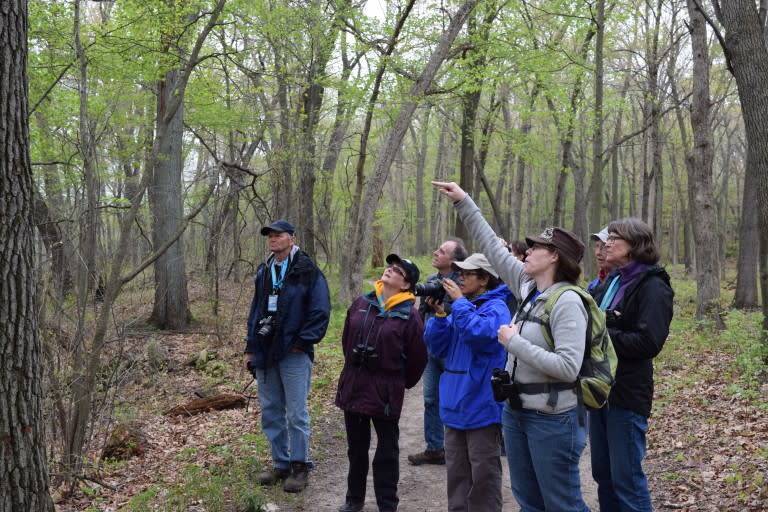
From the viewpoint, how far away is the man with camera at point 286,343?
510 centimetres

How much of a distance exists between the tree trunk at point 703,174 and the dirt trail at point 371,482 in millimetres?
7229

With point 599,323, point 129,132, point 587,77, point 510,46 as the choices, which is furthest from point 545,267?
point 129,132

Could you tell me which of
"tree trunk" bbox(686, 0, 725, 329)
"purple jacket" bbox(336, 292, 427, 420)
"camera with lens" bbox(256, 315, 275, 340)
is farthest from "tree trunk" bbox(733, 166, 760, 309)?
"camera with lens" bbox(256, 315, 275, 340)

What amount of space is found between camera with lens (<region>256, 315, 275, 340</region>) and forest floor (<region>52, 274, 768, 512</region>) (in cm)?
126

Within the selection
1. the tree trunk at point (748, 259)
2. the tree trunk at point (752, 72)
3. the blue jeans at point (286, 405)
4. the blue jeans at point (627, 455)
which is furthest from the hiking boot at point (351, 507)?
the tree trunk at point (748, 259)

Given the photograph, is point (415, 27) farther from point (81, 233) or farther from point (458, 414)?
point (458, 414)

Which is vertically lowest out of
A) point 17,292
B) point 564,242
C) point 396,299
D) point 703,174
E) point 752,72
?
point 396,299

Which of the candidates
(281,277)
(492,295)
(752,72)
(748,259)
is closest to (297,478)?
(281,277)

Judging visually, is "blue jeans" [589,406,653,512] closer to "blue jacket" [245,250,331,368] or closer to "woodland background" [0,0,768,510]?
"blue jacket" [245,250,331,368]

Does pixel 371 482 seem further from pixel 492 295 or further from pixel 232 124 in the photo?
pixel 232 124

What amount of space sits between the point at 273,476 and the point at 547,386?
309 cm

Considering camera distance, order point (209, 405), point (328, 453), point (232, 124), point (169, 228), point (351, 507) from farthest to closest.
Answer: point (232, 124), point (169, 228), point (209, 405), point (328, 453), point (351, 507)

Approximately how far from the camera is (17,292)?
309 centimetres

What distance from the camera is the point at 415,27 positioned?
14188 mm
